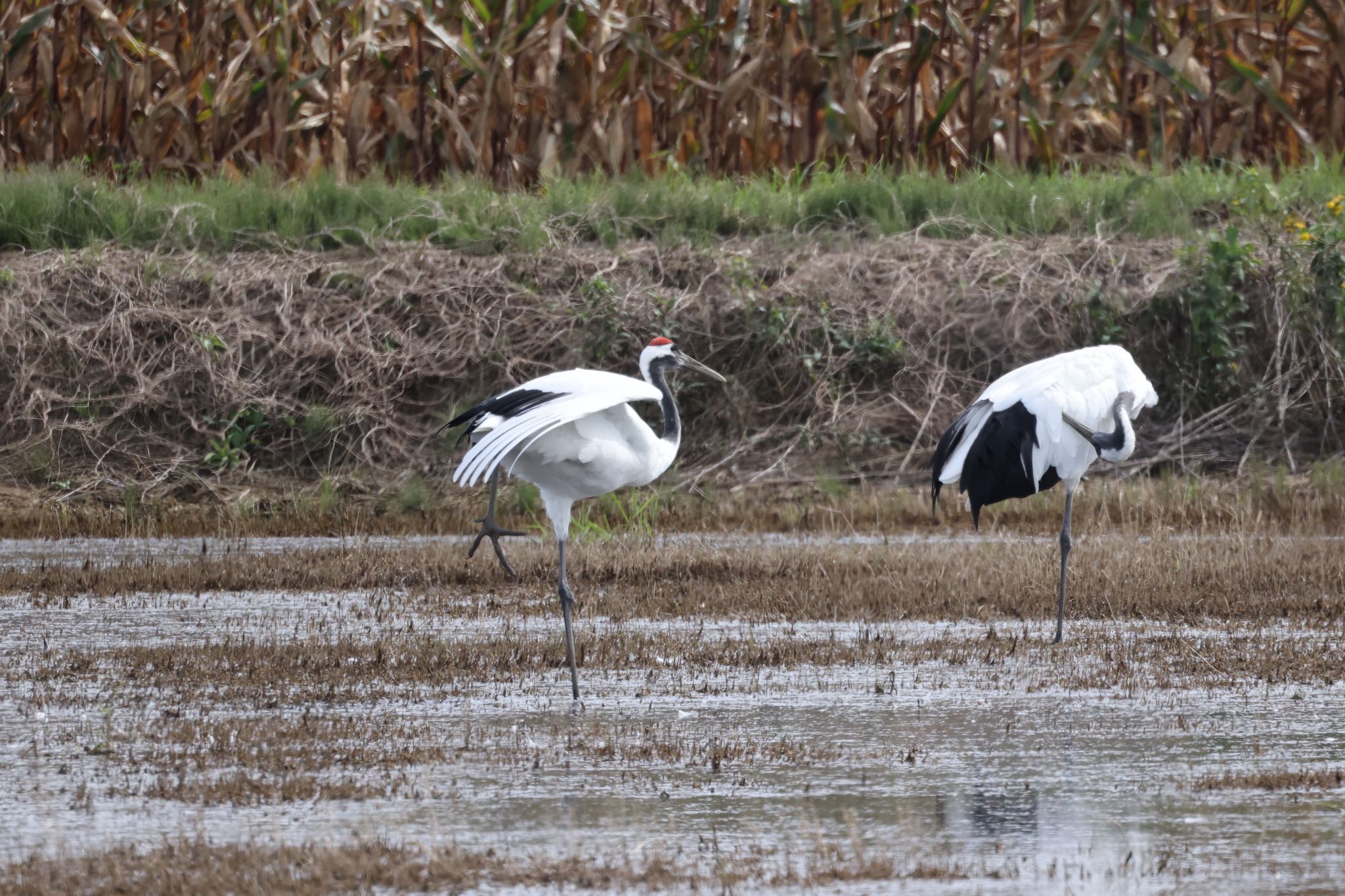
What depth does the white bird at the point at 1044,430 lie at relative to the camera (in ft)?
31.0

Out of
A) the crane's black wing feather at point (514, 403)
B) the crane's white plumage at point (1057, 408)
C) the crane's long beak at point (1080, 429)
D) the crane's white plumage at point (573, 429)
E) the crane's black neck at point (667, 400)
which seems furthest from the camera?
the crane's long beak at point (1080, 429)

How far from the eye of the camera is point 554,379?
29.1 ft

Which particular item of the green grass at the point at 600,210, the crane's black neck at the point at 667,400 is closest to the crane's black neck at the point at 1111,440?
the crane's black neck at the point at 667,400

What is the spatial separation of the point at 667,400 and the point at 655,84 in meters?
9.32

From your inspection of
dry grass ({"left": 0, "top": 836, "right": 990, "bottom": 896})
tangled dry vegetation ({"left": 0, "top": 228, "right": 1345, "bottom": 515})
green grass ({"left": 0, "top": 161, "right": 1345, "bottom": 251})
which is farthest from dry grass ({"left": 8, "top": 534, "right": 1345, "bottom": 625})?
green grass ({"left": 0, "top": 161, "right": 1345, "bottom": 251})

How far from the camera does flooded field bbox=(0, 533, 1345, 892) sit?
4906 mm

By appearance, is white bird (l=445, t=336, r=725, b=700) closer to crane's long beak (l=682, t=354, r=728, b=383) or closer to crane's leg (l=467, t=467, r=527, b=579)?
crane's long beak (l=682, t=354, r=728, b=383)

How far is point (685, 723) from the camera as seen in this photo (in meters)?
6.71

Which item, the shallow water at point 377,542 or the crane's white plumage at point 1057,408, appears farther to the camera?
the shallow water at point 377,542

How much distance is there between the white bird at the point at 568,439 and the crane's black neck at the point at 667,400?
0.01 m

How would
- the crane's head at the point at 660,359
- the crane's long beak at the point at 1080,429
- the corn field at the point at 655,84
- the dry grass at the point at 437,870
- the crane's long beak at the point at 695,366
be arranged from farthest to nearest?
the corn field at the point at 655,84, the crane's long beak at the point at 695,366, the crane's head at the point at 660,359, the crane's long beak at the point at 1080,429, the dry grass at the point at 437,870

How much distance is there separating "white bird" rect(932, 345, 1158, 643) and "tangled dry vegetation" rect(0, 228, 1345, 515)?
4.03m

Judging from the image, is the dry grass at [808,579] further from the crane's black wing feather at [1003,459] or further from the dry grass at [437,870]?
the dry grass at [437,870]

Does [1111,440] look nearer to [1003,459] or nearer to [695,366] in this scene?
[1003,459]
